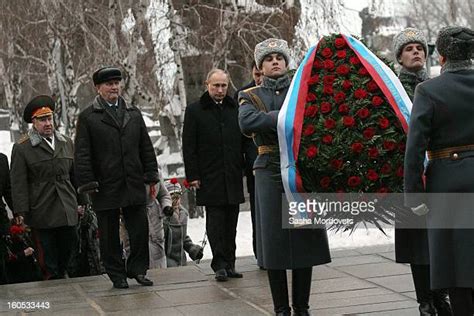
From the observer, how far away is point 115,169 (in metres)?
8.52

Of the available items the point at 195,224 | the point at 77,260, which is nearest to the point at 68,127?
the point at 195,224

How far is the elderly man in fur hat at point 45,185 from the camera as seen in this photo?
920cm

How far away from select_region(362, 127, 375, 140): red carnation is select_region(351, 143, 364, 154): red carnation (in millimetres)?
69

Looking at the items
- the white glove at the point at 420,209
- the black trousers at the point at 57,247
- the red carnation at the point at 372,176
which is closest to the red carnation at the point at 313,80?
the red carnation at the point at 372,176

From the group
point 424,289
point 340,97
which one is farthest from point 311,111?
point 424,289

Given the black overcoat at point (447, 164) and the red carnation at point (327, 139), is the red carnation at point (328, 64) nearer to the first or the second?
the red carnation at point (327, 139)

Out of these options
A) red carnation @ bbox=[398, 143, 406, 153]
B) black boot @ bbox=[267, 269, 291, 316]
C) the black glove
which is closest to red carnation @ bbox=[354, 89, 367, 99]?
red carnation @ bbox=[398, 143, 406, 153]

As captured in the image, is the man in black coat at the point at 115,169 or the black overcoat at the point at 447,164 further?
the man in black coat at the point at 115,169

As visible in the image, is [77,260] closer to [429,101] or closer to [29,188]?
[29,188]

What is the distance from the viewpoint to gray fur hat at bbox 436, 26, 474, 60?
18.7ft

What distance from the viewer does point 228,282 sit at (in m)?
8.81

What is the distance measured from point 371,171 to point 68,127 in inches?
622

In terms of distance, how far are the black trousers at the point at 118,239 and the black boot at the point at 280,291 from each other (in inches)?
88.0

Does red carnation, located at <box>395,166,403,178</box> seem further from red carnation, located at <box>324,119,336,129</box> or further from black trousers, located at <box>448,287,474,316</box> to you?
black trousers, located at <box>448,287,474,316</box>
